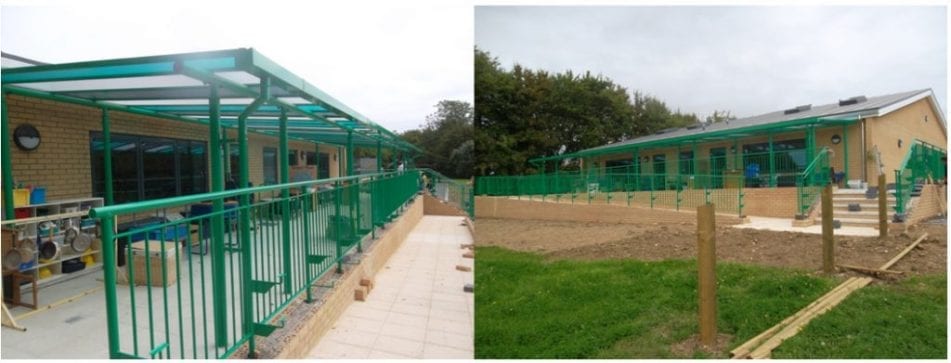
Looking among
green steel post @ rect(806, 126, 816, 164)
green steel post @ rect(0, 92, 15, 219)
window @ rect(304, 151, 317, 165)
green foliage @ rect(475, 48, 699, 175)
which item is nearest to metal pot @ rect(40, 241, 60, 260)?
green steel post @ rect(0, 92, 15, 219)

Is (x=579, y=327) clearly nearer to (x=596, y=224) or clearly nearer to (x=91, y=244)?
(x=91, y=244)

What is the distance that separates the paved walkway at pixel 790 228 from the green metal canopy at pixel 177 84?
6.21 metres

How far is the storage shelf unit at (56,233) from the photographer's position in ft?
12.1

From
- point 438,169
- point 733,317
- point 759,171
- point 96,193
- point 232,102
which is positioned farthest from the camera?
point 438,169

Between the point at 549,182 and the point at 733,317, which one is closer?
the point at 733,317

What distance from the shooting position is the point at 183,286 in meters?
3.74

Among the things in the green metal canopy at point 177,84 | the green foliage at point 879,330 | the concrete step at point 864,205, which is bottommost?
the green foliage at point 879,330

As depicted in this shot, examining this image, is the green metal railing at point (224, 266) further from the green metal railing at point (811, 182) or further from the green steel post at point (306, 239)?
the green metal railing at point (811, 182)

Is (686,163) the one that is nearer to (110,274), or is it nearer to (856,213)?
(856,213)

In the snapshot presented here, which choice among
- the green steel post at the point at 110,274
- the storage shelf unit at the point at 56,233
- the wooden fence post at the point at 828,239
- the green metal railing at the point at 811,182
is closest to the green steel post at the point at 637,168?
the green metal railing at the point at 811,182

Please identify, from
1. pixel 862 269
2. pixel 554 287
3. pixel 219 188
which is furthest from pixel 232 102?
pixel 862 269

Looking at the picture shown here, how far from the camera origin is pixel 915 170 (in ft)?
28.9

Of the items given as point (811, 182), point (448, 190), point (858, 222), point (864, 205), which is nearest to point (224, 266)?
point (858, 222)

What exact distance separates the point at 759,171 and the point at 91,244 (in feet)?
39.2
